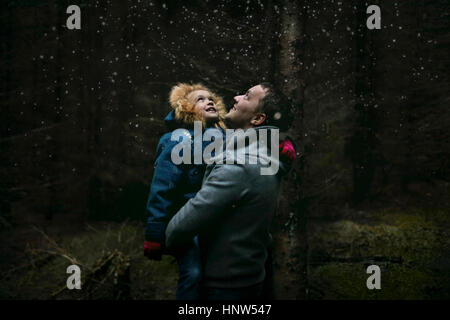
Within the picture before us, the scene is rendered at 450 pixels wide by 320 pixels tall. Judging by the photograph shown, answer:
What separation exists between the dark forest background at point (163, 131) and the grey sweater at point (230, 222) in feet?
7.47

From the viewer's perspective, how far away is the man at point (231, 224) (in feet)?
4.86

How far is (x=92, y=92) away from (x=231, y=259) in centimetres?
473

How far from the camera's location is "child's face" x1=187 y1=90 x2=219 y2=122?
210 centimetres

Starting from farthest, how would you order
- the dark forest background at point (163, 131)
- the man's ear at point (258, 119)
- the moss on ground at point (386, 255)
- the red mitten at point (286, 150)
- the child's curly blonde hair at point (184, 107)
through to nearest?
1. the dark forest background at point (163, 131)
2. the moss on ground at point (386, 255)
3. the child's curly blonde hair at point (184, 107)
4. the man's ear at point (258, 119)
5. the red mitten at point (286, 150)

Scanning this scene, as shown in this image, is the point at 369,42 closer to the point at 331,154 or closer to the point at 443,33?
the point at 443,33

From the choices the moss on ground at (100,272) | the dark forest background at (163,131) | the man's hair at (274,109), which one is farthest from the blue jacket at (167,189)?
the moss on ground at (100,272)

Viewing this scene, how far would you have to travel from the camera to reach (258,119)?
175 centimetres

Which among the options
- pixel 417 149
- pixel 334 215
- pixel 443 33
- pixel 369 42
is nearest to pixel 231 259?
pixel 334 215

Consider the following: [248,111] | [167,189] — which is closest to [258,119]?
[248,111]

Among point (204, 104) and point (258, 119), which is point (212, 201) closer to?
point (258, 119)

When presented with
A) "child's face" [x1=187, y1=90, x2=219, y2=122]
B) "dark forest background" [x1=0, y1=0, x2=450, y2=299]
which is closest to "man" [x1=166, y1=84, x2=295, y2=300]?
"child's face" [x1=187, y1=90, x2=219, y2=122]

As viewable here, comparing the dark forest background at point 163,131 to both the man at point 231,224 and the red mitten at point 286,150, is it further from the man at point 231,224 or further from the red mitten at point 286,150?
the man at point 231,224

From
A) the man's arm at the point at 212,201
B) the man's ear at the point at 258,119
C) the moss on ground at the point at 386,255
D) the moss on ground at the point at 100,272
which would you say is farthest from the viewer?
the moss on ground at the point at 386,255

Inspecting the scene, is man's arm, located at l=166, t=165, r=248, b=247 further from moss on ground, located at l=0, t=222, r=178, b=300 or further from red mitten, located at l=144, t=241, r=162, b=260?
moss on ground, located at l=0, t=222, r=178, b=300
